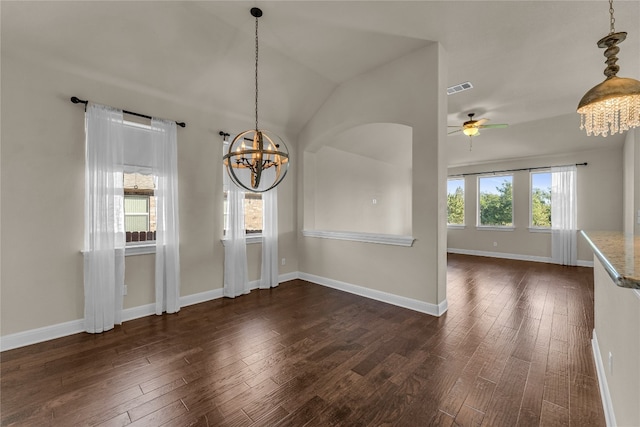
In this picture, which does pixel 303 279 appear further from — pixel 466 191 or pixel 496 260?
pixel 466 191

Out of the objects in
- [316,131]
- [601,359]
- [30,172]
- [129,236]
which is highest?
[316,131]

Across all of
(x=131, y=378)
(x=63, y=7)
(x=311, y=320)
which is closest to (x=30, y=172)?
(x=63, y=7)

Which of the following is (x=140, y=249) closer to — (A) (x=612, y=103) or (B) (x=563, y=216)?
(A) (x=612, y=103)

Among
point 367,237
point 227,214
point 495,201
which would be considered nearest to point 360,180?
point 367,237

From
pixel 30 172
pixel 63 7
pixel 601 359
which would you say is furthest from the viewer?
pixel 30 172

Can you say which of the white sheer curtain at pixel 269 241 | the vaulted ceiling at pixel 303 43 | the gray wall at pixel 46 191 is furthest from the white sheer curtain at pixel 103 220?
the white sheer curtain at pixel 269 241

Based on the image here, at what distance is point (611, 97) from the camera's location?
1.73 meters

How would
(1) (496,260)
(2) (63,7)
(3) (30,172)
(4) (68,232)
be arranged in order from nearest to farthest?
(2) (63,7), (3) (30,172), (4) (68,232), (1) (496,260)

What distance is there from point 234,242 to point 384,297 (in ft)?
7.92

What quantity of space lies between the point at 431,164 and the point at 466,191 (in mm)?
5740

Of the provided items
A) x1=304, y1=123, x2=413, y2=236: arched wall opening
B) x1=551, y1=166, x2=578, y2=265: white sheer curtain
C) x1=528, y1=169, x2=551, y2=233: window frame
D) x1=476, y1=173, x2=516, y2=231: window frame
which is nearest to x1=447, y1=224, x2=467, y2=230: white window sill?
x1=476, y1=173, x2=516, y2=231: window frame

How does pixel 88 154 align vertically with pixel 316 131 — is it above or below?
below

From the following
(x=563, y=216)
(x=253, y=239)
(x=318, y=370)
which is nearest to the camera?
(x=318, y=370)

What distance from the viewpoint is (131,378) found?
7.15 feet
